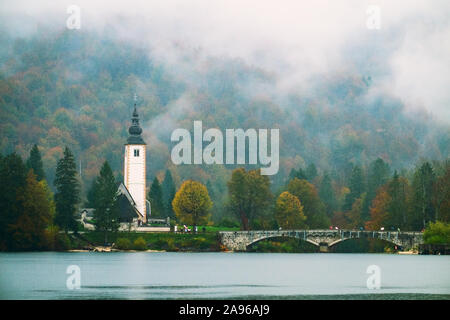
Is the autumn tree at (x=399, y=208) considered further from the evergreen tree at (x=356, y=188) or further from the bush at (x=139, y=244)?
the evergreen tree at (x=356, y=188)

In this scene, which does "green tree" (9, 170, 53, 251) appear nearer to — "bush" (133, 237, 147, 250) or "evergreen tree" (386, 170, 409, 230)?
"bush" (133, 237, 147, 250)

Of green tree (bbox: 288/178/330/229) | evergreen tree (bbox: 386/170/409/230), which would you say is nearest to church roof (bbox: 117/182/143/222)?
green tree (bbox: 288/178/330/229)

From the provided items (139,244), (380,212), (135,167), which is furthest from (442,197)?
(135,167)

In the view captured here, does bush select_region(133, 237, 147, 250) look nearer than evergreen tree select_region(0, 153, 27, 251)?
No

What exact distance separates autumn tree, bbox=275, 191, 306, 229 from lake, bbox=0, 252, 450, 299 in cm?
2890

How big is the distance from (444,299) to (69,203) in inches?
2893

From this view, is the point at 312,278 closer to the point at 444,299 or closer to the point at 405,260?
the point at 444,299

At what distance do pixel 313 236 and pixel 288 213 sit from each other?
1034cm

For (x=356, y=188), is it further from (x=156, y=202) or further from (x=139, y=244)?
(x=139, y=244)

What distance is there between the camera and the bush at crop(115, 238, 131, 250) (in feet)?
445

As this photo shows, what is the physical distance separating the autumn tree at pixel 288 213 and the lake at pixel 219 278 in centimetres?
2890

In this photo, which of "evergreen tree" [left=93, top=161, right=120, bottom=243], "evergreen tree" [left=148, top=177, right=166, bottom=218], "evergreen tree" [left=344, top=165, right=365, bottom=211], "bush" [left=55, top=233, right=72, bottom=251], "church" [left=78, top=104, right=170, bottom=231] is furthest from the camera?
"evergreen tree" [left=344, top=165, right=365, bottom=211]
